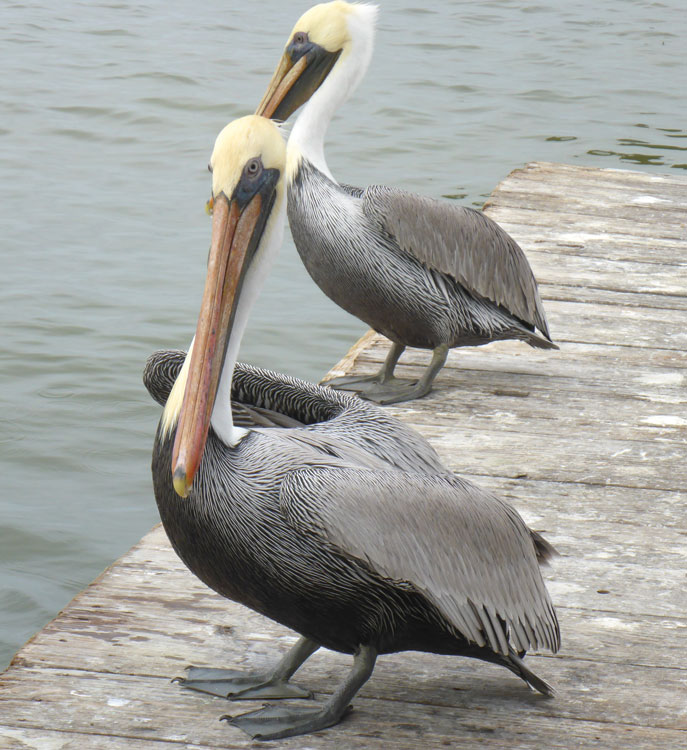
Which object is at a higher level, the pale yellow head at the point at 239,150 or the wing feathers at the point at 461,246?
the pale yellow head at the point at 239,150

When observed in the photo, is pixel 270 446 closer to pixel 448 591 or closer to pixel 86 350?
pixel 448 591

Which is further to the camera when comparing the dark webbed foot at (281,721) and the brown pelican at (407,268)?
the brown pelican at (407,268)

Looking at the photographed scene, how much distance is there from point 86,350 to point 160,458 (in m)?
3.75

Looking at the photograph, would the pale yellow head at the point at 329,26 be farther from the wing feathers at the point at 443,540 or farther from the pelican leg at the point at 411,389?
the wing feathers at the point at 443,540

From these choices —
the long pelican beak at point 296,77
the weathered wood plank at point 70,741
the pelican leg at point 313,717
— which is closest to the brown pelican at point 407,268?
the long pelican beak at point 296,77

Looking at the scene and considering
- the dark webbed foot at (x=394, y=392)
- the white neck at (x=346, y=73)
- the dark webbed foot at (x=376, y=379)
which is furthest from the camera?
the white neck at (x=346, y=73)

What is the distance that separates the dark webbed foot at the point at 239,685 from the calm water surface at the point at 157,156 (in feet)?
4.79

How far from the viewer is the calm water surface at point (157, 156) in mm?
4715

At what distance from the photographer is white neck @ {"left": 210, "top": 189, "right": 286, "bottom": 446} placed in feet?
7.27

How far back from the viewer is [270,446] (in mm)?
2223

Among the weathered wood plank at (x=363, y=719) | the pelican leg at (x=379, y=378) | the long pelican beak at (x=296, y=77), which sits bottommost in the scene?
the weathered wood plank at (x=363, y=719)

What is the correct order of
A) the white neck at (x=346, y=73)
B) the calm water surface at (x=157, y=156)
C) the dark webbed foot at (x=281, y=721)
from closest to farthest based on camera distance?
the dark webbed foot at (x=281, y=721)
the white neck at (x=346, y=73)
the calm water surface at (x=157, y=156)

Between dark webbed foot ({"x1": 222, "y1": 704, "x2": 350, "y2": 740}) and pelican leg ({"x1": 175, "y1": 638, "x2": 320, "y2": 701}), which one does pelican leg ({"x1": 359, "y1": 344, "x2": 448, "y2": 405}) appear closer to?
pelican leg ({"x1": 175, "y1": 638, "x2": 320, "y2": 701})

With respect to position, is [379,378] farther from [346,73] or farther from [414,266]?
[346,73]
